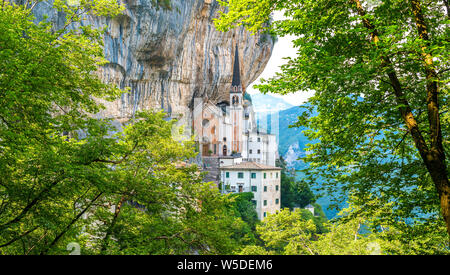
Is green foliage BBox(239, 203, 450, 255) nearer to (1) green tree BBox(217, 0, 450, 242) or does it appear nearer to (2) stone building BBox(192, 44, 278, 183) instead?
(1) green tree BBox(217, 0, 450, 242)

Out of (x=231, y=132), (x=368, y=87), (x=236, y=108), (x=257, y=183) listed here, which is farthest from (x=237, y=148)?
(x=368, y=87)

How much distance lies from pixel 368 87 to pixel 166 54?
3096 centimetres

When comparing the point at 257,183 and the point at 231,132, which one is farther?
the point at 231,132

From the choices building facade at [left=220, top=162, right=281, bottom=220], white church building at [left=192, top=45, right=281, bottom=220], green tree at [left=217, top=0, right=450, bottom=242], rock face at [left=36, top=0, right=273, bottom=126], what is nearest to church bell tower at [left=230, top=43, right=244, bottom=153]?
white church building at [left=192, top=45, right=281, bottom=220]

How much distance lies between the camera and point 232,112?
203ft

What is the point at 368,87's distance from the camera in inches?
206

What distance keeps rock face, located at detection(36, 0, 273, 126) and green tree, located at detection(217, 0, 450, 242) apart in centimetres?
1959

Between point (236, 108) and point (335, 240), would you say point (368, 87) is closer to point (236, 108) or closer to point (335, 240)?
point (335, 240)

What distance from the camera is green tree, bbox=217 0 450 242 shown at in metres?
4.69

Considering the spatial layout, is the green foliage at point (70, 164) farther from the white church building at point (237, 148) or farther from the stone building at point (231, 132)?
the stone building at point (231, 132)

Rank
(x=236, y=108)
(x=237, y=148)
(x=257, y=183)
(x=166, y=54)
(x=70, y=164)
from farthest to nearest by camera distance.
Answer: (x=236, y=108) → (x=237, y=148) → (x=257, y=183) → (x=166, y=54) → (x=70, y=164)

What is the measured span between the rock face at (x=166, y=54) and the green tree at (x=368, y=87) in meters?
19.6

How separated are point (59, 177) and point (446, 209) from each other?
5.76 m

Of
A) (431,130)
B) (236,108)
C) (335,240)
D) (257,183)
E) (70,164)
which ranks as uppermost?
(236,108)
